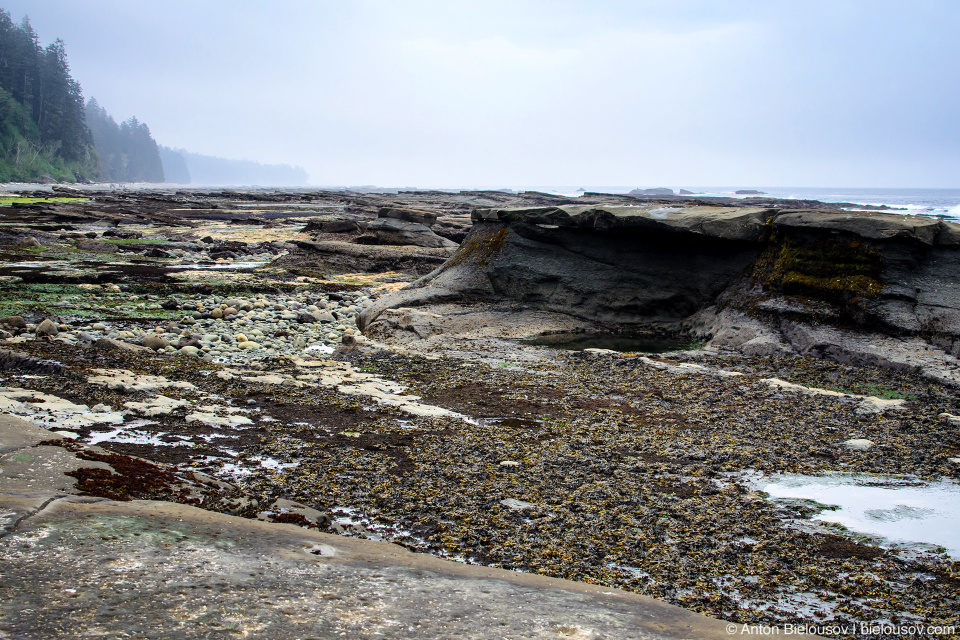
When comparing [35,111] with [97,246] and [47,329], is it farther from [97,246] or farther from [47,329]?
[47,329]

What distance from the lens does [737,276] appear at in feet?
37.8

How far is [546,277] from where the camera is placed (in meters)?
12.6

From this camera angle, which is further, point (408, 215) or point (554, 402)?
point (408, 215)

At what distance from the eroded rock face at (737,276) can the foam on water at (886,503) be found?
396cm

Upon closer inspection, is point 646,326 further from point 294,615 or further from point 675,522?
point 294,615

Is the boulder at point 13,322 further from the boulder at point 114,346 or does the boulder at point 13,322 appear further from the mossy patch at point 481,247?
the mossy patch at point 481,247

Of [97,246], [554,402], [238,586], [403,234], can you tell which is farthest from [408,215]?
[238,586]

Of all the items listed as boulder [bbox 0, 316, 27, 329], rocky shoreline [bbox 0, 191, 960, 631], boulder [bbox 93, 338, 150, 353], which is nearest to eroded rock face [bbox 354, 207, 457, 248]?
rocky shoreline [bbox 0, 191, 960, 631]

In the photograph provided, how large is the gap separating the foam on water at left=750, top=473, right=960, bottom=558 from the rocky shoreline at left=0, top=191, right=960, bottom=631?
144mm

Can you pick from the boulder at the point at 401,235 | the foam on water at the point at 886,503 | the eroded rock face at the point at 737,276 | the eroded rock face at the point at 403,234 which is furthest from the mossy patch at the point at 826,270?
the boulder at the point at 401,235

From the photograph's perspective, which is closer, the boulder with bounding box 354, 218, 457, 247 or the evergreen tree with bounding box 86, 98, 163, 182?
the boulder with bounding box 354, 218, 457, 247

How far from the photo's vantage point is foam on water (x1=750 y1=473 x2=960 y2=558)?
417 centimetres

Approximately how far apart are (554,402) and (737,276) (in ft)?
19.6

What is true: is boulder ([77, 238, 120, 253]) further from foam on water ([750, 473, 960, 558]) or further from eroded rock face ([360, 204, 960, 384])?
foam on water ([750, 473, 960, 558])
